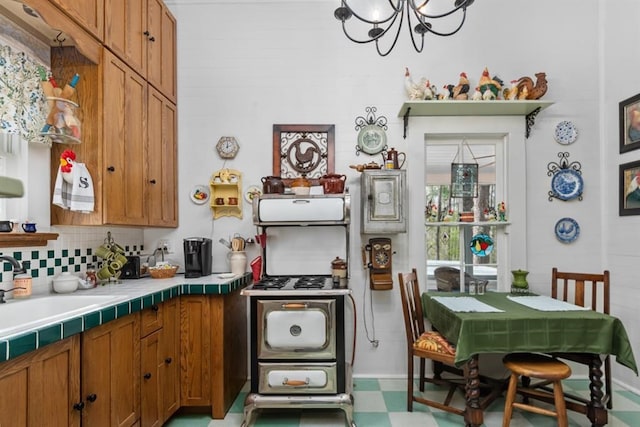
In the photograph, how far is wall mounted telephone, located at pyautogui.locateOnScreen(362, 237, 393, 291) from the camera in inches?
117

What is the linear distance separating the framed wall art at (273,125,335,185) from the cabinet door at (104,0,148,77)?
3.72ft

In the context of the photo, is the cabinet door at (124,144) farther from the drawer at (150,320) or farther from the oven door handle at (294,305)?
the oven door handle at (294,305)

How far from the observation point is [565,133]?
3100 millimetres

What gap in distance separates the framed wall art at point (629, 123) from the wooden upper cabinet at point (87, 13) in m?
3.80

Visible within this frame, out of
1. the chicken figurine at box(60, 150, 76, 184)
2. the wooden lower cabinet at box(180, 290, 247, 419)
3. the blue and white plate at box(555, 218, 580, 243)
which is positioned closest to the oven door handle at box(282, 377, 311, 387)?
the wooden lower cabinet at box(180, 290, 247, 419)

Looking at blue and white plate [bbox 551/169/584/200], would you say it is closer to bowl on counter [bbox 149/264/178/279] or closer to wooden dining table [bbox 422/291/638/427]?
wooden dining table [bbox 422/291/638/427]

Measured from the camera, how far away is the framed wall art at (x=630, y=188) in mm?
2783

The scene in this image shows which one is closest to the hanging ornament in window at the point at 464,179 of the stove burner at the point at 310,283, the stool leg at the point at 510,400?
the stove burner at the point at 310,283

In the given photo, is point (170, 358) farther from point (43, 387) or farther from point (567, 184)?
point (567, 184)

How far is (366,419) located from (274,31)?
3153 millimetres

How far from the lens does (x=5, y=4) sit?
68.6 inches

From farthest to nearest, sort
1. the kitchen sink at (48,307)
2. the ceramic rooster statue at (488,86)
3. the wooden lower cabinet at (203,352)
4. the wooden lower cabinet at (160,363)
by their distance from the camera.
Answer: the ceramic rooster statue at (488,86)
the wooden lower cabinet at (203,352)
the wooden lower cabinet at (160,363)
the kitchen sink at (48,307)

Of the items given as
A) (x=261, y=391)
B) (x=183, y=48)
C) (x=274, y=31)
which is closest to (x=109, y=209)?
(x=261, y=391)

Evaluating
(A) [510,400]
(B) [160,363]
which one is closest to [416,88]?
(A) [510,400]
